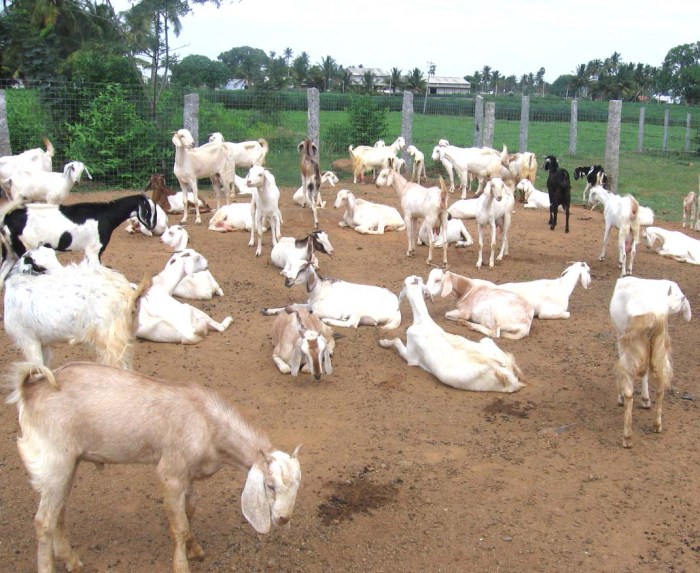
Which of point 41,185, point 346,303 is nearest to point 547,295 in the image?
point 346,303

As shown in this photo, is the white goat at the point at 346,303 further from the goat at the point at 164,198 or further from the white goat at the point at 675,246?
the goat at the point at 164,198

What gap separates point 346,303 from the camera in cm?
858

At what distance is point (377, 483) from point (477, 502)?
2.25 feet

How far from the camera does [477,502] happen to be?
492 centimetres

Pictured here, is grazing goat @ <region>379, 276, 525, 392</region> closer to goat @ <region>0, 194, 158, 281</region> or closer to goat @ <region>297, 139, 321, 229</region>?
goat @ <region>0, 194, 158, 281</region>

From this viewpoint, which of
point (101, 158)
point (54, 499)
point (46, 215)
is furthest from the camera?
point (101, 158)

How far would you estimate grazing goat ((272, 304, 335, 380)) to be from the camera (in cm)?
668

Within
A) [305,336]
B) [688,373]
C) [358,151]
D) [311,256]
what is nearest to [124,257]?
[311,256]

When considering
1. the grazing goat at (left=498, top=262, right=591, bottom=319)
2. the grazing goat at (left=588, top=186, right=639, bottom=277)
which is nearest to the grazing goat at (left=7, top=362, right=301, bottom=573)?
the grazing goat at (left=498, top=262, right=591, bottom=319)

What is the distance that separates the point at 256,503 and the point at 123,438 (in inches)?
33.1

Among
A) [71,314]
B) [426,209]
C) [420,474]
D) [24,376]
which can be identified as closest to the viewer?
[24,376]

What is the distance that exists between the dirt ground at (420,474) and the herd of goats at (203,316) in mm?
230

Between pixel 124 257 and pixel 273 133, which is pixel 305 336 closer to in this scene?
pixel 124 257

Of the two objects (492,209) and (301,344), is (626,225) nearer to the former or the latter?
(492,209)
